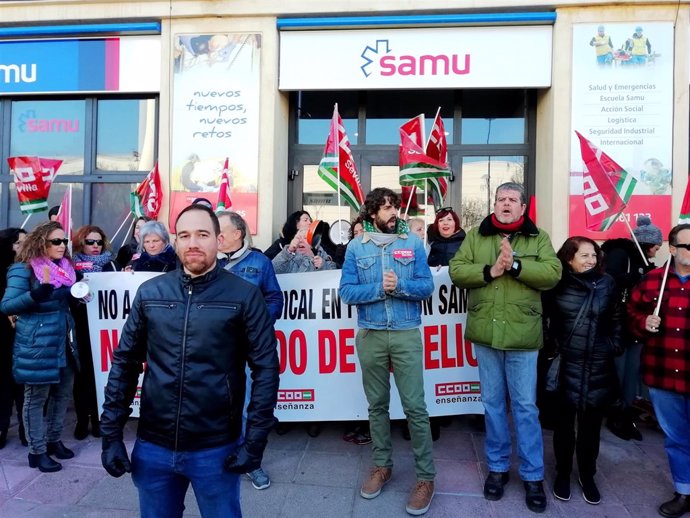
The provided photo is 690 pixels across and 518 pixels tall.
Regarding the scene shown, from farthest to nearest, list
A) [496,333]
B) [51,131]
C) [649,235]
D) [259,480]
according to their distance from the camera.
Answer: [51,131] < [649,235] < [259,480] < [496,333]

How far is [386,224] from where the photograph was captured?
11.0 ft

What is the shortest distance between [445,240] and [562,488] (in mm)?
2500

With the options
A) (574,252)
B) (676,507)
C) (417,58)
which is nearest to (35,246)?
(574,252)

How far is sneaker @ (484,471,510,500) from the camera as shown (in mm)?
3383

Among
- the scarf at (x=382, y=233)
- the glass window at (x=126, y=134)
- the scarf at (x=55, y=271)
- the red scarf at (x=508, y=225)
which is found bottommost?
the scarf at (x=55, y=271)

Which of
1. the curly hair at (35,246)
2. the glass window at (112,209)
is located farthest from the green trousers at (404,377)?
the glass window at (112,209)

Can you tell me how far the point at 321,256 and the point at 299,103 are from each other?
12.3ft

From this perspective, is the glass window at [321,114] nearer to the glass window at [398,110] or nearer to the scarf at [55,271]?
the glass window at [398,110]

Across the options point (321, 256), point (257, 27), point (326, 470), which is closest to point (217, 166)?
point (257, 27)

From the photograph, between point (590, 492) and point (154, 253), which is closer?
point (590, 492)

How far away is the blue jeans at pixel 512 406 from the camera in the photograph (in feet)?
11.0

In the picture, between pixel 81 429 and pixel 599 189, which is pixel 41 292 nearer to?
pixel 81 429

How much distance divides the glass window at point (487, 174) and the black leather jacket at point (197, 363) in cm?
600

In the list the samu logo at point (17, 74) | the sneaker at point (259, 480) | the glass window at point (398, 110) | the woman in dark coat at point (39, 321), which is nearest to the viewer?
the sneaker at point (259, 480)
